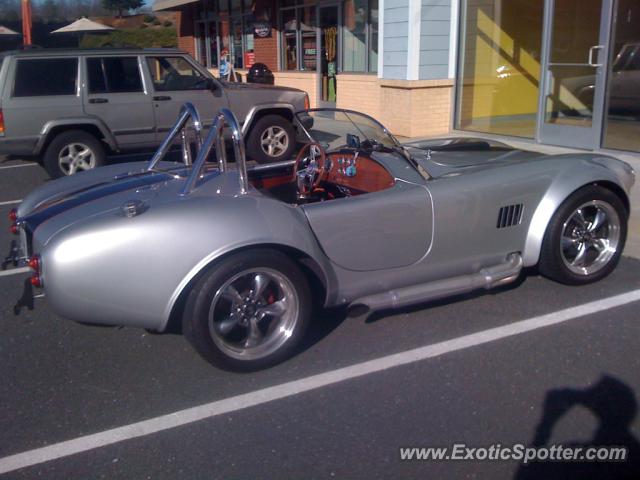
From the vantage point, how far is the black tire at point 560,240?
4.63m

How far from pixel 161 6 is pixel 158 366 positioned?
75.6ft

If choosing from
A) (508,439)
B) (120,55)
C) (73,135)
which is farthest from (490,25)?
(508,439)

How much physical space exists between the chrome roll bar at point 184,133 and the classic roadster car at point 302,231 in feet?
0.04

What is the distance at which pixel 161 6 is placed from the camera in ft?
81.0

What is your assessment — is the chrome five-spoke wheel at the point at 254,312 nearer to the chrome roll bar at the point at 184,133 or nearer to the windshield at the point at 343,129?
the chrome roll bar at the point at 184,133

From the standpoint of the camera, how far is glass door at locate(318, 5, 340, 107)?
16.2m

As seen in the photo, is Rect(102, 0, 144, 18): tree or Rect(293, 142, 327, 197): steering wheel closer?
Rect(293, 142, 327, 197): steering wheel

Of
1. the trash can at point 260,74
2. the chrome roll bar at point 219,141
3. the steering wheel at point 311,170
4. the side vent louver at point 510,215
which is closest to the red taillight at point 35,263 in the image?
the chrome roll bar at point 219,141

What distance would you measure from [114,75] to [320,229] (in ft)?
21.9

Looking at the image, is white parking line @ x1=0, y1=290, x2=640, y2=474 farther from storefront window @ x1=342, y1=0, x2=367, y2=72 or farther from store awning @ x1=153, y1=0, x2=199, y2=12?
store awning @ x1=153, y1=0, x2=199, y2=12

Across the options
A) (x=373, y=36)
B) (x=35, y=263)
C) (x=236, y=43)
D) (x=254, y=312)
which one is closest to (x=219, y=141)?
(x=254, y=312)

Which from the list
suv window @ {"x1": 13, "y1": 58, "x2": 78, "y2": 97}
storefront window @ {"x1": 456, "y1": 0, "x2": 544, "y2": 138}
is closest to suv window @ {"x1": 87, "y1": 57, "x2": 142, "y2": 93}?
suv window @ {"x1": 13, "y1": 58, "x2": 78, "y2": 97}

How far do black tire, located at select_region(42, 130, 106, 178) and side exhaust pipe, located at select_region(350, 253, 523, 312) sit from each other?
6.37 m
